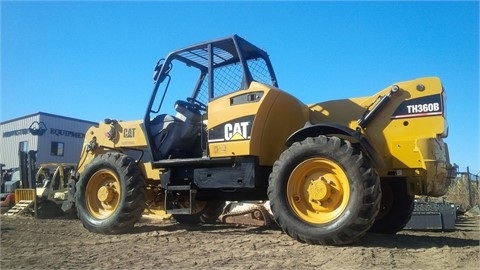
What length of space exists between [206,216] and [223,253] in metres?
3.81

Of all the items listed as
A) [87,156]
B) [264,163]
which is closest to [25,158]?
[87,156]

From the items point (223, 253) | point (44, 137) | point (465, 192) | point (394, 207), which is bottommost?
point (465, 192)

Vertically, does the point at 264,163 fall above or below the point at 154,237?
above

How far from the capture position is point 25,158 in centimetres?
1438

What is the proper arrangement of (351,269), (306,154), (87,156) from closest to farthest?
(351,269) → (306,154) → (87,156)

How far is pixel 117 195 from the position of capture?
746 cm

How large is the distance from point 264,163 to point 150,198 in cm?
283

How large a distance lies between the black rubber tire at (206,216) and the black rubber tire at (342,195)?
3334 millimetres

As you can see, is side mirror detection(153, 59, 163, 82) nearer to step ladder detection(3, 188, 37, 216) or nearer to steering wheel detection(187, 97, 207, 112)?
steering wheel detection(187, 97, 207, 112)

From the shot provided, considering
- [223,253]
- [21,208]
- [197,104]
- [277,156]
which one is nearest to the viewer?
[223,253]

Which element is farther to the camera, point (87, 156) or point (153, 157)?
point (87, 156)

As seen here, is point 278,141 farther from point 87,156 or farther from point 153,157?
point 87,156

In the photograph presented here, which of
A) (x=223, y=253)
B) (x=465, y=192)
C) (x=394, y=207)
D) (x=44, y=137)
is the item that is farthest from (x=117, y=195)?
(x=44, y=137)

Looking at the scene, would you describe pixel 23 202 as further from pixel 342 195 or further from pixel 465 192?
pixel 465 192
